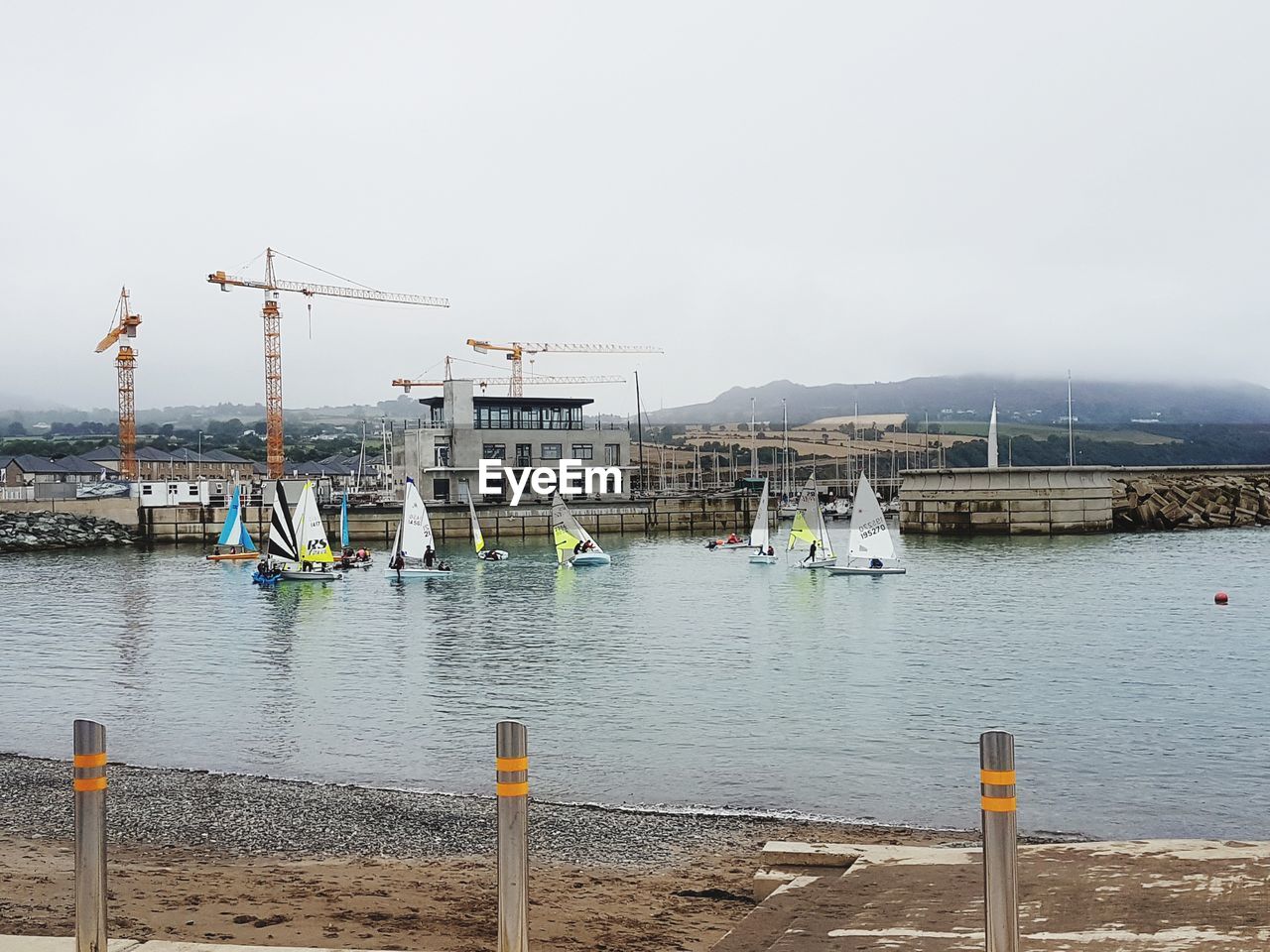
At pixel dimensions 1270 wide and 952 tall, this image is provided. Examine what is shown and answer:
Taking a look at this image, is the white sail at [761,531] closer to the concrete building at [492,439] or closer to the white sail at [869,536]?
the white sail at [869,536]

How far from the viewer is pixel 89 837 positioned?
7848 millimetres

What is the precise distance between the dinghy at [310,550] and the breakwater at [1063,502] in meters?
57.9

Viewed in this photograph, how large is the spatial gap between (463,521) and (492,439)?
12.9 metres

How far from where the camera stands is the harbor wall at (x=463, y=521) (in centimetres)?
10938

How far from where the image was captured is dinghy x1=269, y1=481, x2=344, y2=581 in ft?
238

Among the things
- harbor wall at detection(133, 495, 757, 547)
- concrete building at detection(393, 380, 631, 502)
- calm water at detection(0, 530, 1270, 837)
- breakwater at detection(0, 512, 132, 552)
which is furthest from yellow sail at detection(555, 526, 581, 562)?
breakwater at detection(0, 512, 132, 552)

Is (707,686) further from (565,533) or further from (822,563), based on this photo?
(565,533)

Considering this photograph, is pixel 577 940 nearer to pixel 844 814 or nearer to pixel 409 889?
pixel 409 889

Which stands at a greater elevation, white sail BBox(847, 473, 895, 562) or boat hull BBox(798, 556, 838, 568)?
white sail BBox(847, 473, 895, 562)

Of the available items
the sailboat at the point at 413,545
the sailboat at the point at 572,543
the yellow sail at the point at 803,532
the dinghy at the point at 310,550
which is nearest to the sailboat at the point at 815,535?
the yellow sail at the point at 803,532

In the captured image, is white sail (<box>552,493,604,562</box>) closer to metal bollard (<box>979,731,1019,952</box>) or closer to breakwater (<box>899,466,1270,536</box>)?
breakwater (<box>899,466,1270,536</box>)

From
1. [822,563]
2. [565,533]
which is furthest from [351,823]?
[565,533]

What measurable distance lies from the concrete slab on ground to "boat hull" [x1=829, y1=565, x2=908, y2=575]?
60.0m

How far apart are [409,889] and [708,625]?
37099 millimetres
